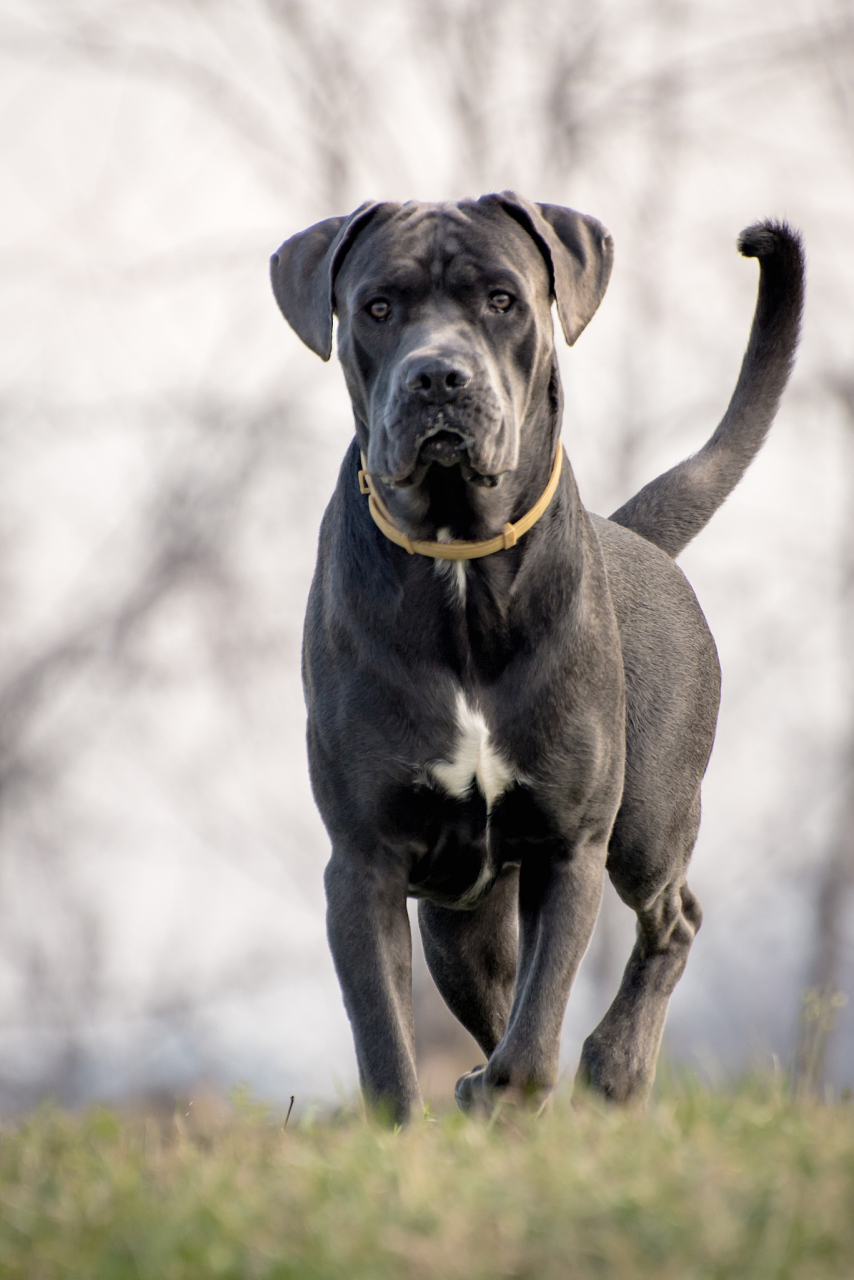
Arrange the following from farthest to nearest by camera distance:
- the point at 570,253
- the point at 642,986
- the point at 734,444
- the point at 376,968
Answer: the point at 734,444, the point at 642,986, the point at 570,253, the point at 376,968

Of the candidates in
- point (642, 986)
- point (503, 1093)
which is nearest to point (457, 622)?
point (503, 1093)

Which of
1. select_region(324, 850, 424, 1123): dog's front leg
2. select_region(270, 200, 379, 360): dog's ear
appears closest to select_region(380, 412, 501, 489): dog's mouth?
select_region(270, 200, 379, 360): dog's ear

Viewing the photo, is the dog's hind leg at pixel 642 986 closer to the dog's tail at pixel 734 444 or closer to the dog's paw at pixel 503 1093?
the dog's paw at pixel 503 1093

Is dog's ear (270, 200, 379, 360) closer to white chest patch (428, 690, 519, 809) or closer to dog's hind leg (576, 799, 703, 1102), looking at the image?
white chest patch (428, 690, 519, 809)

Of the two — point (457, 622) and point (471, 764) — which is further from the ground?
point (457, 622)

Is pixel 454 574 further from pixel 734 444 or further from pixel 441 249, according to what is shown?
pixel 734 444

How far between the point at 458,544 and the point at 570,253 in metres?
0.73

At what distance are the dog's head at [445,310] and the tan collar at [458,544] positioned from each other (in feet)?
0.45

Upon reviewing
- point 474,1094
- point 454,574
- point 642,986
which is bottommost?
point 474,1094

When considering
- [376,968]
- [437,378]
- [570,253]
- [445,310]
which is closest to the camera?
[437,378]

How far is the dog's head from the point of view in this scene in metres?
2.98

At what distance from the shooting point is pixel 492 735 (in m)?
3.10

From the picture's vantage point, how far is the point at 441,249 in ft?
10.5

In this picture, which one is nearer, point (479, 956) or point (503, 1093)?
point (503, 1093)
